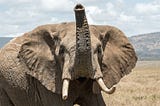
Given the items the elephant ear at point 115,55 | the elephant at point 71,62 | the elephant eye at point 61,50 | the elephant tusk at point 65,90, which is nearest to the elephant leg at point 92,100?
the elephant at point 71,62

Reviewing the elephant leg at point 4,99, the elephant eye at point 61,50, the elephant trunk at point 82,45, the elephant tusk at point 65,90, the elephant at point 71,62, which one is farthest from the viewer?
the elephant leg at point 4,99

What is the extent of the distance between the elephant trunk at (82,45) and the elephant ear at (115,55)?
2.97ft

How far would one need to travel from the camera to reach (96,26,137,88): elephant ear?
7.01m

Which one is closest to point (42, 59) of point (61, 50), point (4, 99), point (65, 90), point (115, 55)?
point (61, 50)

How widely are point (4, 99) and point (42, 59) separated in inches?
100

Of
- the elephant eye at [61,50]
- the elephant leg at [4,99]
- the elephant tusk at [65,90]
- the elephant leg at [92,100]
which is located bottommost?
the elephant leg at [4,99]

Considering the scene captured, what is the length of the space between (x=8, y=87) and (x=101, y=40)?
9.14 ft

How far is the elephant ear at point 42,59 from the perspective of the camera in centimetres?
705

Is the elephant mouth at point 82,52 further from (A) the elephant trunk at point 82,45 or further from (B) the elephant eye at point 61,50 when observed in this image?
(B) the elephant eye at point 61,50

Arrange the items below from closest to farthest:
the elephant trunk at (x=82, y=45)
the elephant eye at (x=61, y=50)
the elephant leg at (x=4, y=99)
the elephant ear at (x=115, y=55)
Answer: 1. the elephant trunk at (x=82, y=45)
2. the elephant eye at (x=61, y=50)
3. the elephant ear at (x=115, y=55)
4. the elephant leg at (x=4, y=99)

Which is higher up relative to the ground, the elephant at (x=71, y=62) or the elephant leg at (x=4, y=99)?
the elephant at (x=71, y=62)

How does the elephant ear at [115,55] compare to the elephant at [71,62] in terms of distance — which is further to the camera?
the elephant ear at [115,55]

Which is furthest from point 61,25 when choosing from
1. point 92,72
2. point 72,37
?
point 92,72

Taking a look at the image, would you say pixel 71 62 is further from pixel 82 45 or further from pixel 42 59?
pixel 42 59
